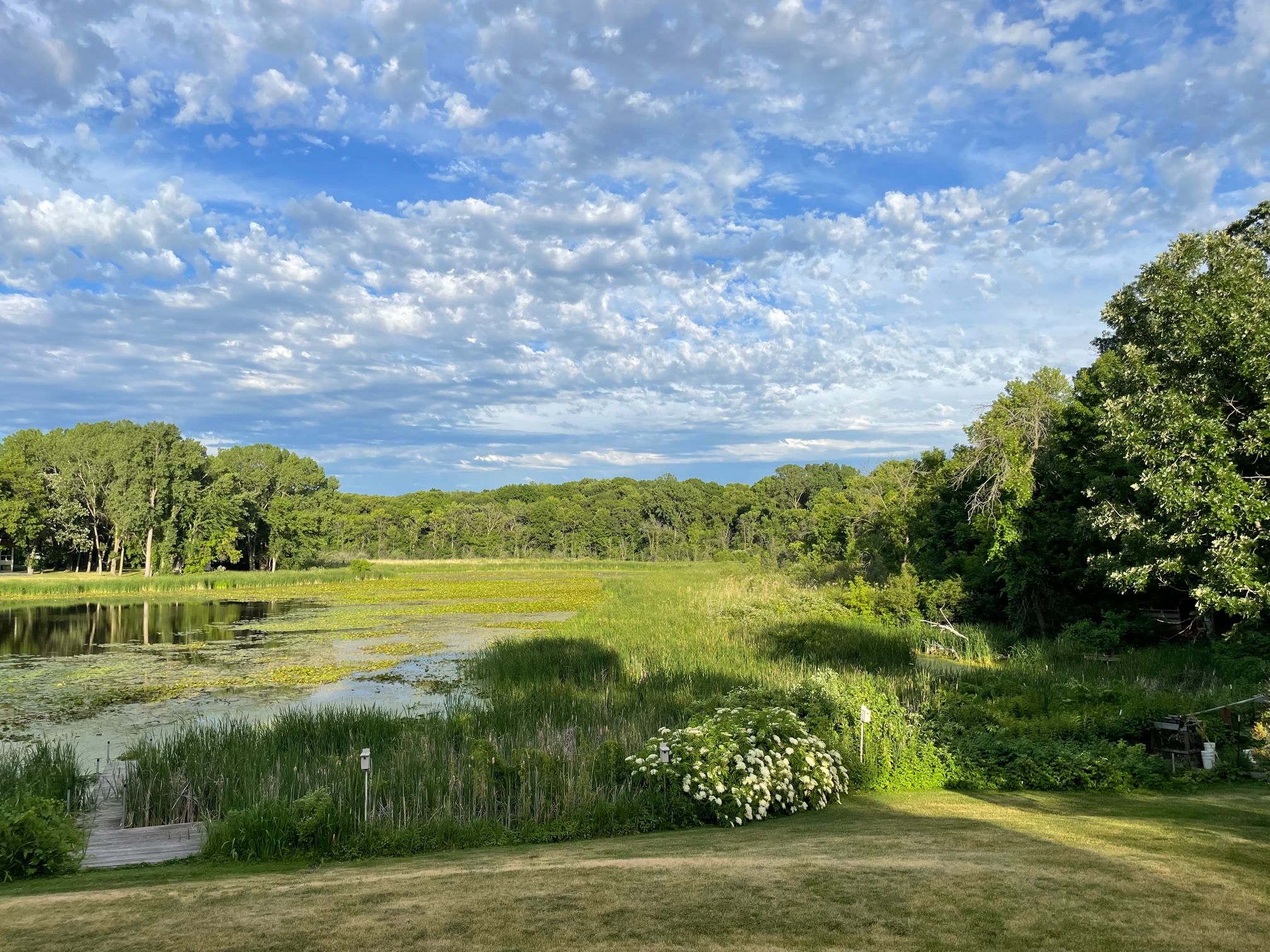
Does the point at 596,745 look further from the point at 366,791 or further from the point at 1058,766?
the point at 1058,766

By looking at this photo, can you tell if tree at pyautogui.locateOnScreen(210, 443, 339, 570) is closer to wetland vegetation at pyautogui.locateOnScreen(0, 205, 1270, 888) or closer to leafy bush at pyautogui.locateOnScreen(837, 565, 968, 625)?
wetland vegetation at pyautogui.locateOnScreen(0, 205, 1270, 888)

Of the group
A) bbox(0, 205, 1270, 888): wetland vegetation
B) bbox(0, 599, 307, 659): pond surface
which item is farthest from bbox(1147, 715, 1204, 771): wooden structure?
bbox(0, 599, 307, 659): pond surface

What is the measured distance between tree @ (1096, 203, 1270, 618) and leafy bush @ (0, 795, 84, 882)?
1579cm

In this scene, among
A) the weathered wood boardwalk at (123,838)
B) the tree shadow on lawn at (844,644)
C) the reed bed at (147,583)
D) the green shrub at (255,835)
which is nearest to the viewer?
the green shrub at (255,835)

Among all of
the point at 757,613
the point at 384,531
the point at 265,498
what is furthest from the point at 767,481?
the point at 757,613

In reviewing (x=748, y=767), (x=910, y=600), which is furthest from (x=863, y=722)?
(x=910, y=600)

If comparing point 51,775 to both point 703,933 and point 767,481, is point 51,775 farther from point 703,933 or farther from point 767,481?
point 767,481

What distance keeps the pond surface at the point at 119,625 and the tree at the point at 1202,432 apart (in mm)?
24944

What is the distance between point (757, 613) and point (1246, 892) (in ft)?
71.4

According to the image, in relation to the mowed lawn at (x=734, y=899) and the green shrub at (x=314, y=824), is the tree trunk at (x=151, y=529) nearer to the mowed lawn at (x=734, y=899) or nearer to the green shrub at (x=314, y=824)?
the green shrub at (x=314, y=824)

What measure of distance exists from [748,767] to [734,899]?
3805 mm

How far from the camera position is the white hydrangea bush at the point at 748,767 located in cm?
773

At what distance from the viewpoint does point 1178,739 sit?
→ 9.72 metres

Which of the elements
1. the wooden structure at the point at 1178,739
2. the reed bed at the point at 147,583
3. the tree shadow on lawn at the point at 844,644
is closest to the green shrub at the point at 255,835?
the wooden structure at the point at 1178,739
